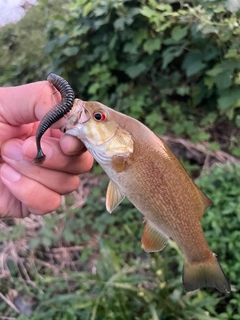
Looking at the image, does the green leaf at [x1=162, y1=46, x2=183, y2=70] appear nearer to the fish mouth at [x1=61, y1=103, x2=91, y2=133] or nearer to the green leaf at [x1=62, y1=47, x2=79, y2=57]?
the green leaf at [x1=62, y1=47, x2=79, y2=57]

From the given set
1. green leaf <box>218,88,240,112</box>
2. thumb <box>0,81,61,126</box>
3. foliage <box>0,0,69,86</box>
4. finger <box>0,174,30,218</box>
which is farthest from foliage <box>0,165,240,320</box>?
foliage <box>0,0,69,86</box>

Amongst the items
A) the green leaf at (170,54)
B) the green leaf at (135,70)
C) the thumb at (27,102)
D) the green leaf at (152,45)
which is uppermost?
the thumb at (27,102)

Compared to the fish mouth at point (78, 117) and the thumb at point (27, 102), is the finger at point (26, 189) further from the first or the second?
the fish mouth at point (78, 117)

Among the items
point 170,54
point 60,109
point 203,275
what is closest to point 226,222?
point 203,275

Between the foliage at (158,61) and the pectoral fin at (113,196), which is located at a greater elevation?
the pectoral fin at (113,196)

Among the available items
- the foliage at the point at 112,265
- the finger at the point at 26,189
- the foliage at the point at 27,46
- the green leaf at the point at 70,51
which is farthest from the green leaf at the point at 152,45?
the finger at the point at 26,189

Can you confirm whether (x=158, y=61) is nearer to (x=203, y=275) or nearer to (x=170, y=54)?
(x=170, y=54)

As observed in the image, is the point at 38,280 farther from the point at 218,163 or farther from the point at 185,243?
the point at 185,243
